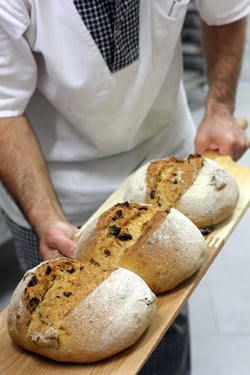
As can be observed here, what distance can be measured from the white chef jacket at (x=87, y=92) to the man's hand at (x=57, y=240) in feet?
0.80

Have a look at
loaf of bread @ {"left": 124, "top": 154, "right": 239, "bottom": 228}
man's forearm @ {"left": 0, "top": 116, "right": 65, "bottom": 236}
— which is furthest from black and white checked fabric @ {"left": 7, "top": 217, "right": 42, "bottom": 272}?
loaf of bread @ {"left": 124, "top": 154, "right": 239, "bottom": 228}

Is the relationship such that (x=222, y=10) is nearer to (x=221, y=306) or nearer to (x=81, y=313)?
(x=81, y=313)

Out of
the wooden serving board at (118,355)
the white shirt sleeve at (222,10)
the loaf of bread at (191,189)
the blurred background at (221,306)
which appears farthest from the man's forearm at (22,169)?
the blurred background at (221,306)

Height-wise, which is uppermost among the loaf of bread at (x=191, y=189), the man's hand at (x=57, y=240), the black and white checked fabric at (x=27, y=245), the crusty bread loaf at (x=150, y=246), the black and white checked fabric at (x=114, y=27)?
the black and white checked fabric at (x=114, y=27)

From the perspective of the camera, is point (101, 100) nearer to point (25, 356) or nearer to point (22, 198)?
point (22, 198)

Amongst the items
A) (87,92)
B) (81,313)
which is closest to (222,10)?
(87,92)

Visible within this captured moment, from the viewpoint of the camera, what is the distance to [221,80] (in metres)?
1.58

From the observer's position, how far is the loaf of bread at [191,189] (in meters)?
1.15

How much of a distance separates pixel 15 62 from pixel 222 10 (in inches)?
23.1

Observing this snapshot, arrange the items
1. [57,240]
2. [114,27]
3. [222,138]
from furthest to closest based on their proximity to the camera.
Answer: [222,138] < [114,27] < [57,240]

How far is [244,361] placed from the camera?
1908 millimetres

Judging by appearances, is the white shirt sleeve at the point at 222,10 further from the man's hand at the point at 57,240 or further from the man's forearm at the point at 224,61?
the man's hand at the point at 57,240

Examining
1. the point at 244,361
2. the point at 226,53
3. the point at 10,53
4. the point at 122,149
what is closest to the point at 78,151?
the point at 122,149

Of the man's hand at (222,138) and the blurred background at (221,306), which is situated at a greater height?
the man's hand at (222,138)
